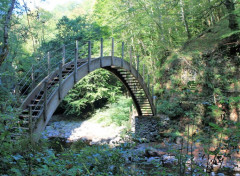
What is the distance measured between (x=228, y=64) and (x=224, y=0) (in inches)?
118

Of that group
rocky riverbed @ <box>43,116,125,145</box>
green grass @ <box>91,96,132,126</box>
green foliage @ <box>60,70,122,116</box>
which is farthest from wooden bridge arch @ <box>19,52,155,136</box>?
green foliage @ <box>60,70,122,116</box>

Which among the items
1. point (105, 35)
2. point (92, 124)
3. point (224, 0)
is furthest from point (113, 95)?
point (224, 0)

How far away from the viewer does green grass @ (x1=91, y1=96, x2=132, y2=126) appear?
15.3m

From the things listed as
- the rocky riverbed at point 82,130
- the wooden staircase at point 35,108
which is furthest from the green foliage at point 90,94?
the wooden staircase at point 35,108

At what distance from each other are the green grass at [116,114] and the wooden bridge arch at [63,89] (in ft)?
8.56

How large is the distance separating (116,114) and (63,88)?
32.2 ft

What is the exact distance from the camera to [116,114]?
51.3 ft

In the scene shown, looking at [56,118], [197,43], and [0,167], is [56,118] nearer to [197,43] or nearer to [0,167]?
[197,43]

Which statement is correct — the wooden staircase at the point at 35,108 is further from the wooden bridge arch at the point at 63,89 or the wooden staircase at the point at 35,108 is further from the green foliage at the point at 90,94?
the green foliage at the point at 90,94

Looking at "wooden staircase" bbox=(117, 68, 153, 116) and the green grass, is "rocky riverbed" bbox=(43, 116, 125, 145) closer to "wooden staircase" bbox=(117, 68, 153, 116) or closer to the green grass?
the green grass

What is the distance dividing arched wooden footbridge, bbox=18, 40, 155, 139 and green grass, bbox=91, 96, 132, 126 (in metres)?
2.64

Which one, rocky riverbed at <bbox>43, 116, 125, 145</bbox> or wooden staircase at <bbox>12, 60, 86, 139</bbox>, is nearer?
wooden staircase at <bbox>12, 60, 86, 139</bbox>

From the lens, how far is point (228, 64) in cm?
1093

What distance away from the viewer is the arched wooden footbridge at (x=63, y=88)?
16.9 ft
